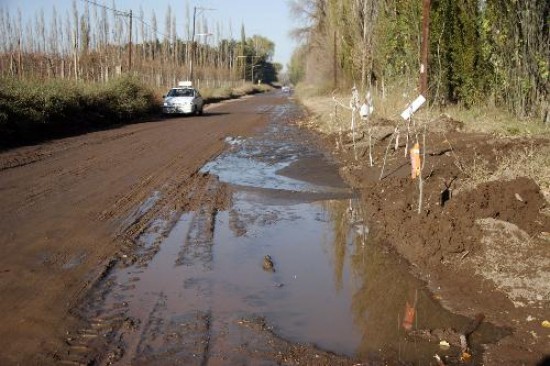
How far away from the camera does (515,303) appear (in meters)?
5.38

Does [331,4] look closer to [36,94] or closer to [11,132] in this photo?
[36,94]

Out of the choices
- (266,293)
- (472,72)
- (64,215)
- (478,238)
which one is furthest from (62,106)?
(478,238)

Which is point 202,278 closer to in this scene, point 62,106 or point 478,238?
point 478,238

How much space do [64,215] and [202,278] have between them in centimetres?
328

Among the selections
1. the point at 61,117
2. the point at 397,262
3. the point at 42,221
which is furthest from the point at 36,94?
the point at 397,262

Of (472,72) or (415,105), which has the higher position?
(472,72)

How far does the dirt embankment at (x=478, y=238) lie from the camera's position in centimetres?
518

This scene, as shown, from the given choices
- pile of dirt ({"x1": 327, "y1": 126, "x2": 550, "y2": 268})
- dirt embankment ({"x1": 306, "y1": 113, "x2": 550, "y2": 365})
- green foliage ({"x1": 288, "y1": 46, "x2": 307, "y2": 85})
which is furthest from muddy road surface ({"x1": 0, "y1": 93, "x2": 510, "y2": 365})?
green foliage ({"x1": 288, "y1": 46, "x2": 307, "y2": 85})

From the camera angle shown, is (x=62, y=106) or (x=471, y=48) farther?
(x=62, y=106)

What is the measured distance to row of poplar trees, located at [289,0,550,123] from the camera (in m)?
15.0

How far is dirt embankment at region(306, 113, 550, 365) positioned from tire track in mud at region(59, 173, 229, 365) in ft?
7.87

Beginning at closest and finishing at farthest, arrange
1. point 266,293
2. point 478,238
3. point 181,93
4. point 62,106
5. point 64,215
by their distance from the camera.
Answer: point 266,293 → point 478,238 → point 64,215 → point 62,106 → point 181,93

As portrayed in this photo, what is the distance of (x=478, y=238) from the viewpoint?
6.82 meters

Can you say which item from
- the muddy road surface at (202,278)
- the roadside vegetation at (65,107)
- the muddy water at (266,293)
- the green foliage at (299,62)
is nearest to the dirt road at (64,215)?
the muddy road surface at (202,278)
